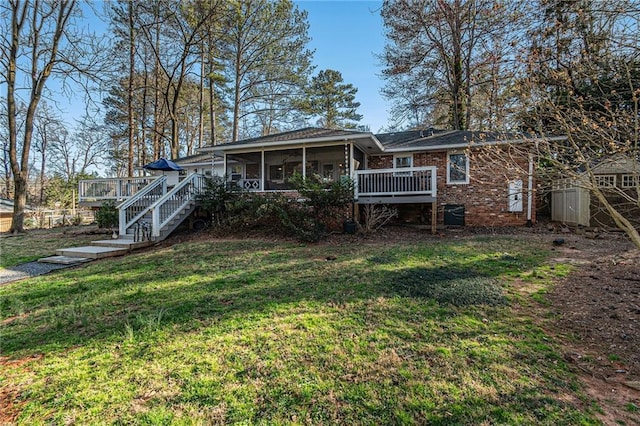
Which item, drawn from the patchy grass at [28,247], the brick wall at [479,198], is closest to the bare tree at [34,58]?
the patchy grass at [28,247]

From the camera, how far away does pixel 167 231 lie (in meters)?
9.73

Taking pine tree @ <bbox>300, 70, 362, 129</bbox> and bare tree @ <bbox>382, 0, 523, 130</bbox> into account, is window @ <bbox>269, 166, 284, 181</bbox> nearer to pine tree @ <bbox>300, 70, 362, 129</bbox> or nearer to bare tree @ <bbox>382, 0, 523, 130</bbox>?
bare tree @ <bbox>382, 0, 523, 130</bbox>

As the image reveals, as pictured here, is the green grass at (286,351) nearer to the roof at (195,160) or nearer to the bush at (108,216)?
the bush at (108,216)

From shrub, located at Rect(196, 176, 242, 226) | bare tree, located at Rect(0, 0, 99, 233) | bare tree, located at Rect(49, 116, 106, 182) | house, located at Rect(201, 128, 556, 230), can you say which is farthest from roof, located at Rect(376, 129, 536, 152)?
bare tree, located at Rect(49, 116, 106, 182)

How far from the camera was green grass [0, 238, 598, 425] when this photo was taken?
2.21 metres

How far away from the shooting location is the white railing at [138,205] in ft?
30.6

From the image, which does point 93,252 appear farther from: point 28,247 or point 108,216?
point 28,247

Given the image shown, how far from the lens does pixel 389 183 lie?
1038 centimetres

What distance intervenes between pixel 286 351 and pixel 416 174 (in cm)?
941

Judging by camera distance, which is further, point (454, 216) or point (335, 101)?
point (335, 101)

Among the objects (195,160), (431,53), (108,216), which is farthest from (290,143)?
(431,53)

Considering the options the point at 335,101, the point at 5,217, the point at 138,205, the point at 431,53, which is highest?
the point at 431,53

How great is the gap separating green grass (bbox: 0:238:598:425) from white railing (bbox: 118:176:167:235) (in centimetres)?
400

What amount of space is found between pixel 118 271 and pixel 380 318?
5583mm
